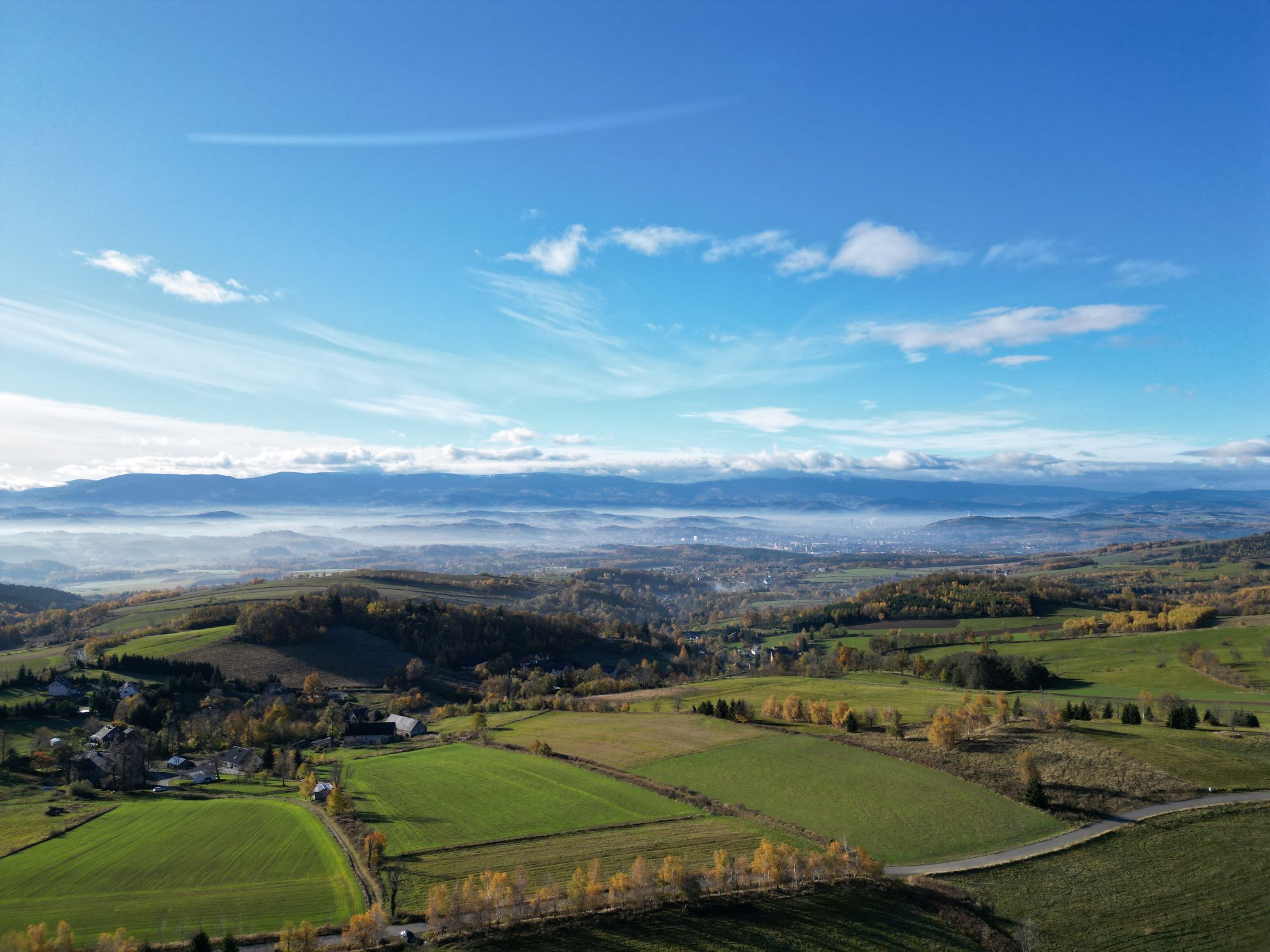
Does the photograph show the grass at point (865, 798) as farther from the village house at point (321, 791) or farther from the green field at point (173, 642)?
the green field at point (173, 642)

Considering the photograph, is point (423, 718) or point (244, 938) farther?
point (423, 718)

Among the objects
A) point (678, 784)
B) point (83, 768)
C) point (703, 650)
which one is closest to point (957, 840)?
point (678, 784)

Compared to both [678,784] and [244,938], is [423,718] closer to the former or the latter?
[678,784]

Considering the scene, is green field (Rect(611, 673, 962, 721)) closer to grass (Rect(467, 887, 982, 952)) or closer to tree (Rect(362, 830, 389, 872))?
grass (Rect(467, 887, 982, 952))

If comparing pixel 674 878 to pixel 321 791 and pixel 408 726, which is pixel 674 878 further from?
pixel 408 726

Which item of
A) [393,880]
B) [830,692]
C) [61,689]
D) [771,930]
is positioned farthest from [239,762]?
[830,692]
